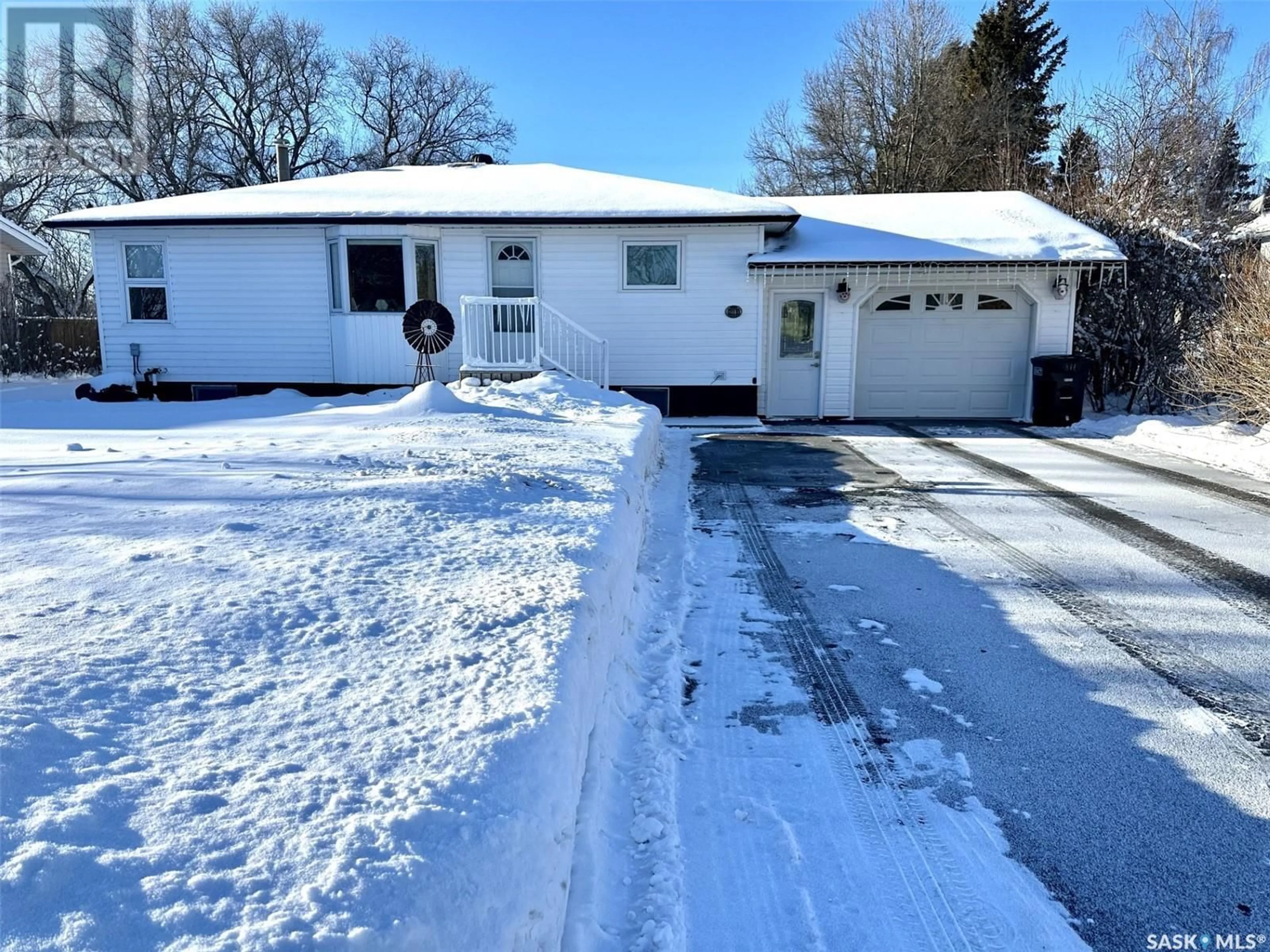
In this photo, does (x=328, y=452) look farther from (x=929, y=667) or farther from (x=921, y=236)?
(x=921, y=236)

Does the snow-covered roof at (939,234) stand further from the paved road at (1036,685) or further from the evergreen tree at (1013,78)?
the evergreen tree at (1013,78)

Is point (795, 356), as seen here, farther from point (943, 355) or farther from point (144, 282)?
point (144, 282)

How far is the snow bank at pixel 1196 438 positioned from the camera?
317 inches

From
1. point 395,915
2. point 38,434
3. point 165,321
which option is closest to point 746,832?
point 395,915

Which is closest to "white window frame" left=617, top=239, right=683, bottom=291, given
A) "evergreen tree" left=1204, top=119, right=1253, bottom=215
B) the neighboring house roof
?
the neighboring house roof

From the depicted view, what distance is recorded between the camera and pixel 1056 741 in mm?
2803

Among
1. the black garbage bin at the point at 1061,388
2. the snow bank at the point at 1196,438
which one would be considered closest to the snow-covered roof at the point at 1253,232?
the snow bank at the point at 1196,438

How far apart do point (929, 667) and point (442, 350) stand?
353 inches

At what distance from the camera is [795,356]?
1259 cm

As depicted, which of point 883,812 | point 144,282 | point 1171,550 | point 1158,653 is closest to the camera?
point 883,812

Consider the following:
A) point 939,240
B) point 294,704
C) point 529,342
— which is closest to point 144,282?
point 529,342

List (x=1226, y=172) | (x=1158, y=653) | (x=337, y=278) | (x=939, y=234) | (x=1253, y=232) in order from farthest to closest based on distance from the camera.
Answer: (x=1226, y=172) < (x=1253, y=232) < (x=939, y=234) < (x=337, y=278) < (x=1158, y=653)

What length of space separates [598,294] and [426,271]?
9.02 feet

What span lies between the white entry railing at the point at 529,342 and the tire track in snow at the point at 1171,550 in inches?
241
